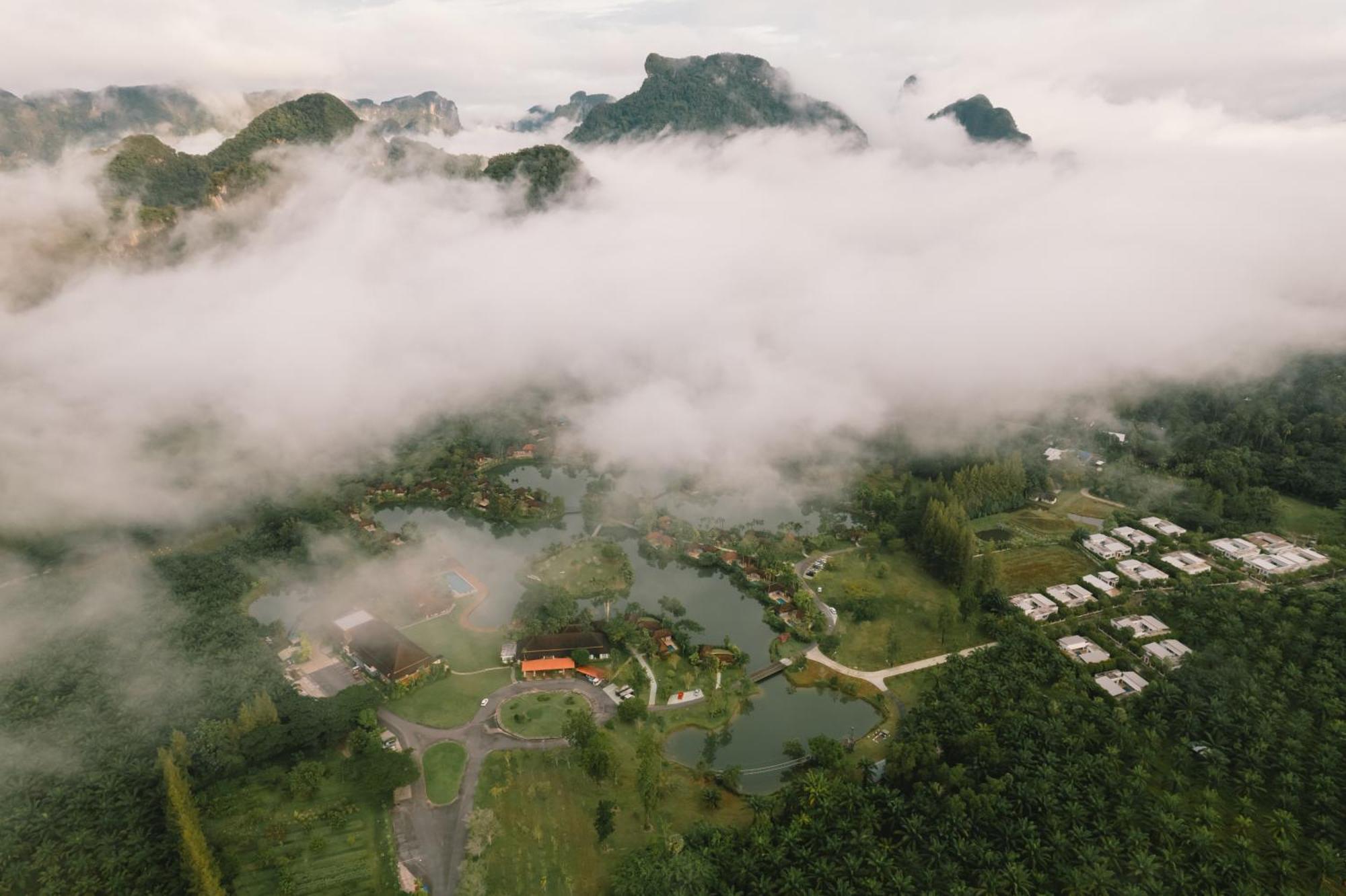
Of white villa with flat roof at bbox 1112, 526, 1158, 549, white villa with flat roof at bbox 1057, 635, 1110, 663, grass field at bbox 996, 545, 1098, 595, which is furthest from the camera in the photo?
white villa with flat roof at bbox 1112, 526, 1158, 549

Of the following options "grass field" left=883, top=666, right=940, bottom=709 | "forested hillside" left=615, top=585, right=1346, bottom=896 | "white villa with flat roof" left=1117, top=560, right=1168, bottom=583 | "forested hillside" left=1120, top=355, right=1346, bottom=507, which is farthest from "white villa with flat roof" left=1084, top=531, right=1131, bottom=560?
"grass field" left=883, top=666, right=940, bottom=709

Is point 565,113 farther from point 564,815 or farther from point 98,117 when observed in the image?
point 564,815

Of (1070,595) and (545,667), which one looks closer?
(545,667)

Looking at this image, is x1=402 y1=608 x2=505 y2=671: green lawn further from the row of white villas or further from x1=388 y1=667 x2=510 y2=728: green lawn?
the row of white villas

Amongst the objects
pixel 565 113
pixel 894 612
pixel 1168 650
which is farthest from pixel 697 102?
pixel 1168 650

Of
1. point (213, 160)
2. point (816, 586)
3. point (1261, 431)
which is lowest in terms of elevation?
point (816, 586)

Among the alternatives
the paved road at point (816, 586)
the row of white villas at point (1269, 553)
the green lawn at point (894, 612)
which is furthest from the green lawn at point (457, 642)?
the row of white villas at point (1269, 553)

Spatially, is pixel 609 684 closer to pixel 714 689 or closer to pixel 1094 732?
pixel 714 689
